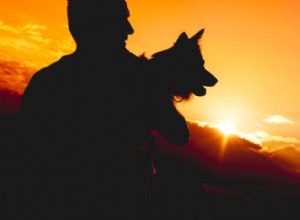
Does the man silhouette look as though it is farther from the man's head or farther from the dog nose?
the dog nose

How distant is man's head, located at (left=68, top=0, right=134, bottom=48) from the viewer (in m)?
2.31

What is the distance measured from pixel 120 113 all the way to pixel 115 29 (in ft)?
2.07

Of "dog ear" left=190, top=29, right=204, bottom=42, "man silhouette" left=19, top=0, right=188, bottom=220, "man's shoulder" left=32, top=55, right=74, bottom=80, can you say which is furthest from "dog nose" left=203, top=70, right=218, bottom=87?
"man's shoulder" left=32, top=55, right=74, bottom=80

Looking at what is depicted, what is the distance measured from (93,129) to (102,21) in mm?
806

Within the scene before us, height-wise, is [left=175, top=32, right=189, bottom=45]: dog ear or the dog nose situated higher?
[left=175, top=32, right=189, bottom=45]: dog ear

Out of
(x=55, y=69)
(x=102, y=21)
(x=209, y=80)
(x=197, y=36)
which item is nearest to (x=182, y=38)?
(x=197, y=36)

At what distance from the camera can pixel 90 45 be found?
7.84ft

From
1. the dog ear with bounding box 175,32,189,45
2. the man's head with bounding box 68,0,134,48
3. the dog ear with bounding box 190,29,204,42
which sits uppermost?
the dog ear with bounding box 190,29,204,42

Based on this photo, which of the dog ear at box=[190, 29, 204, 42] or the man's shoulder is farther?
the dog ear at box=[190, 29, 204, 42]

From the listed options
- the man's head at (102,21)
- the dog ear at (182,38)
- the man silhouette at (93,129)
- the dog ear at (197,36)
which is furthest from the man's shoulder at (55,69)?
the dog ear at (197,36)

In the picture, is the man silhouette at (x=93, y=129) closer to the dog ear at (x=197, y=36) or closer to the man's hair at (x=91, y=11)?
the man's hair at (x=91, y=11)

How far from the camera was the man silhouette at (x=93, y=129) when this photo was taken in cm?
224

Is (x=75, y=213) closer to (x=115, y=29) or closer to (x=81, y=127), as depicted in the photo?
(x=81, y=127)

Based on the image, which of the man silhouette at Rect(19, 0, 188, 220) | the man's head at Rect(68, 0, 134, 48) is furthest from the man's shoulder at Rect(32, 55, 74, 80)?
the man's head at Rect(68, 0, 134, 48)
